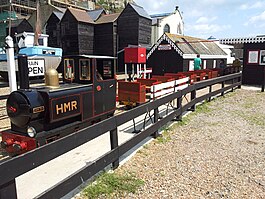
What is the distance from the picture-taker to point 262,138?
5723mm

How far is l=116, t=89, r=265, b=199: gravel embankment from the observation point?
3514 mm

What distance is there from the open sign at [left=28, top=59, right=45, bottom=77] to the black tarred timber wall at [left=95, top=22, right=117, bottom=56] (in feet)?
50.2

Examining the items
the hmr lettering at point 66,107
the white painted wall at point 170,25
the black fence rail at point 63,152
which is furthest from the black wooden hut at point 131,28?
the black fence rail at point 63,152

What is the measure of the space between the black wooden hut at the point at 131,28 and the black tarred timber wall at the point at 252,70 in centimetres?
1476

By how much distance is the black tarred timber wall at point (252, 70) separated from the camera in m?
16.0

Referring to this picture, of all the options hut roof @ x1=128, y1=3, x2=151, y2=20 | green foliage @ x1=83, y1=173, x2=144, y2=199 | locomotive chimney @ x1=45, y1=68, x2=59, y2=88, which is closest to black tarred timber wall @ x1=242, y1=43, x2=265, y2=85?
locomotive chimney @ x1=45, y1=68, x2=59, y2=88

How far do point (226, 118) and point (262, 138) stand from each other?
1.92 metres

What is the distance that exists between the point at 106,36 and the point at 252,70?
61.9ft

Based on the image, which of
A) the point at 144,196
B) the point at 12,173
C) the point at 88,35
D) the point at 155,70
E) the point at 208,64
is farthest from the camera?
the point at 88,35

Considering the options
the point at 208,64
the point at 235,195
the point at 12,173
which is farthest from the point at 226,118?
the point at 208,64

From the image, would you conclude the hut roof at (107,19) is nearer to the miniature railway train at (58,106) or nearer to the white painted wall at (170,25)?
the white painted wall at (170,25)

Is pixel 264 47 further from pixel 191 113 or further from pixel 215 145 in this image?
pixel 215 145

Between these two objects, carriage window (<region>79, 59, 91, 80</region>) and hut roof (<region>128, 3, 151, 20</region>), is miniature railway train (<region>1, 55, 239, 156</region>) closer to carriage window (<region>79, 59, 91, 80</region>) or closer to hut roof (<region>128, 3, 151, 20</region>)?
carriage window (<region>79, 59, 91, 80</region>)

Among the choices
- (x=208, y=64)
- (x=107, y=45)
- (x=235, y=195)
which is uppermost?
(x=107, y=45)
